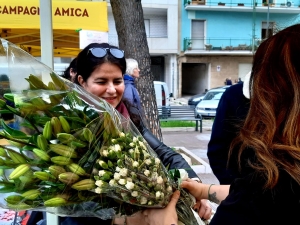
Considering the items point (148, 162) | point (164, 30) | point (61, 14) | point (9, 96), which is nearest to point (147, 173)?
point (148, 162)

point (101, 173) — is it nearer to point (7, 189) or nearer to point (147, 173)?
point (147, 173)

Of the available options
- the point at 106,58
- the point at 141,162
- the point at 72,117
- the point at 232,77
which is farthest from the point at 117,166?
the point at 232,77

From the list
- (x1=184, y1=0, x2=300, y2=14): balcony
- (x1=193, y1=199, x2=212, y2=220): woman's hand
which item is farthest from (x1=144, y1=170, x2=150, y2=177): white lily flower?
(x1=184, y1=0, x2=300, y2=14): balcony

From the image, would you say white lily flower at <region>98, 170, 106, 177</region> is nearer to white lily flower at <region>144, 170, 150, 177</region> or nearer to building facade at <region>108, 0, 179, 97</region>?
white lily flower at <region>144, 170, 150, 177</region>

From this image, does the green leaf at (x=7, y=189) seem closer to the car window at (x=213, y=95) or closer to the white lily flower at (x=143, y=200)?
the white lily flower at (x=143, y=200)

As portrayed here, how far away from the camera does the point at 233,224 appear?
0.80 m

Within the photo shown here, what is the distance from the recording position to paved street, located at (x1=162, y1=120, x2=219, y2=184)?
25.0 feet

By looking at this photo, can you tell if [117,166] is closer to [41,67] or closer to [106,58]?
[41,67]

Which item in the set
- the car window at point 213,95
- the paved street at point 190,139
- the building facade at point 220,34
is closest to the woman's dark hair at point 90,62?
the paved street at point 190,139

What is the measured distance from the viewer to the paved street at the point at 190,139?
763 centimetres

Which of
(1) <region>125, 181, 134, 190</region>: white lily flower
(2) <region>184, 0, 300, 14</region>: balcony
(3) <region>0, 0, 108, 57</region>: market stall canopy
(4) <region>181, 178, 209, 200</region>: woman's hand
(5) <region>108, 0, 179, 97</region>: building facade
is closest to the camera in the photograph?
(1) <region>125, 181, 134, 190</region>: white lily flower

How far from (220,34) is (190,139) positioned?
14891 millimetres

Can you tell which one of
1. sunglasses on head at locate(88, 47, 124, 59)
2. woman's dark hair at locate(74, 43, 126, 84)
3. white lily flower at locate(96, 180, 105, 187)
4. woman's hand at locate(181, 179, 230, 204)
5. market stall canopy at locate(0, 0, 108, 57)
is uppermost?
market stall canopy at locate(0, 0, 108, 57)

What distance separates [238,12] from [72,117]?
902 inches
